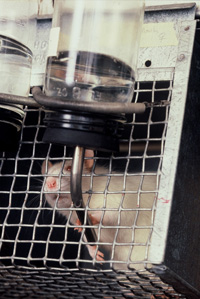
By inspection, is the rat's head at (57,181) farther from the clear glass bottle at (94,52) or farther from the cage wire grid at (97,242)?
the clear glass bottle at (94,52)

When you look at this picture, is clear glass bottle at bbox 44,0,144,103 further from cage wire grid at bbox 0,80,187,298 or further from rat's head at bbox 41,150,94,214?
rat's head at bbox 41,150,94,214

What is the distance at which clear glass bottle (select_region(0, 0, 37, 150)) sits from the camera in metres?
0.97

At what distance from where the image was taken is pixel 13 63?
3.21ft

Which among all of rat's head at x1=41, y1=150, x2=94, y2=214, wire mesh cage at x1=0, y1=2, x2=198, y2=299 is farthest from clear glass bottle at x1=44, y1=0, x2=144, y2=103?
rat's head at x1=41, y1=150, x2=94, y2=214

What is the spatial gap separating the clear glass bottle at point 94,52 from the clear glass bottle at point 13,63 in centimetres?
11

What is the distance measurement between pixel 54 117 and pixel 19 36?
227 millimetres

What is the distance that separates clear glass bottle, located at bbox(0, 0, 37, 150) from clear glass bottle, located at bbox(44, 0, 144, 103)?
105 mm

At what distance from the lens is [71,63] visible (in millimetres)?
859

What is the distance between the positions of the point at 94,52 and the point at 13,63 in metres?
0.18

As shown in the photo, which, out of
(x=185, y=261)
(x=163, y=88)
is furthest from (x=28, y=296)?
(x=163, y=88)

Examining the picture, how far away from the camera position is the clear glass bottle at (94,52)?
0.86 m

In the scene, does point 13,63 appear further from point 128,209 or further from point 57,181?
point 57,181

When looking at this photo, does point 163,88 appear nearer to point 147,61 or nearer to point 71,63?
point 147,61

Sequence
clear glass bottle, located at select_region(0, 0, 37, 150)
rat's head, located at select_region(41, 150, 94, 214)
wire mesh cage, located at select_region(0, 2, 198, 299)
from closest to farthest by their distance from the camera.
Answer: wire mesh cage, located at select_region(0, 2, 198, 299) → clear glass bottle, located at select_region(0, 0, 37, 150) → rat's head, located at select_region(41, 150, 94, 214)
